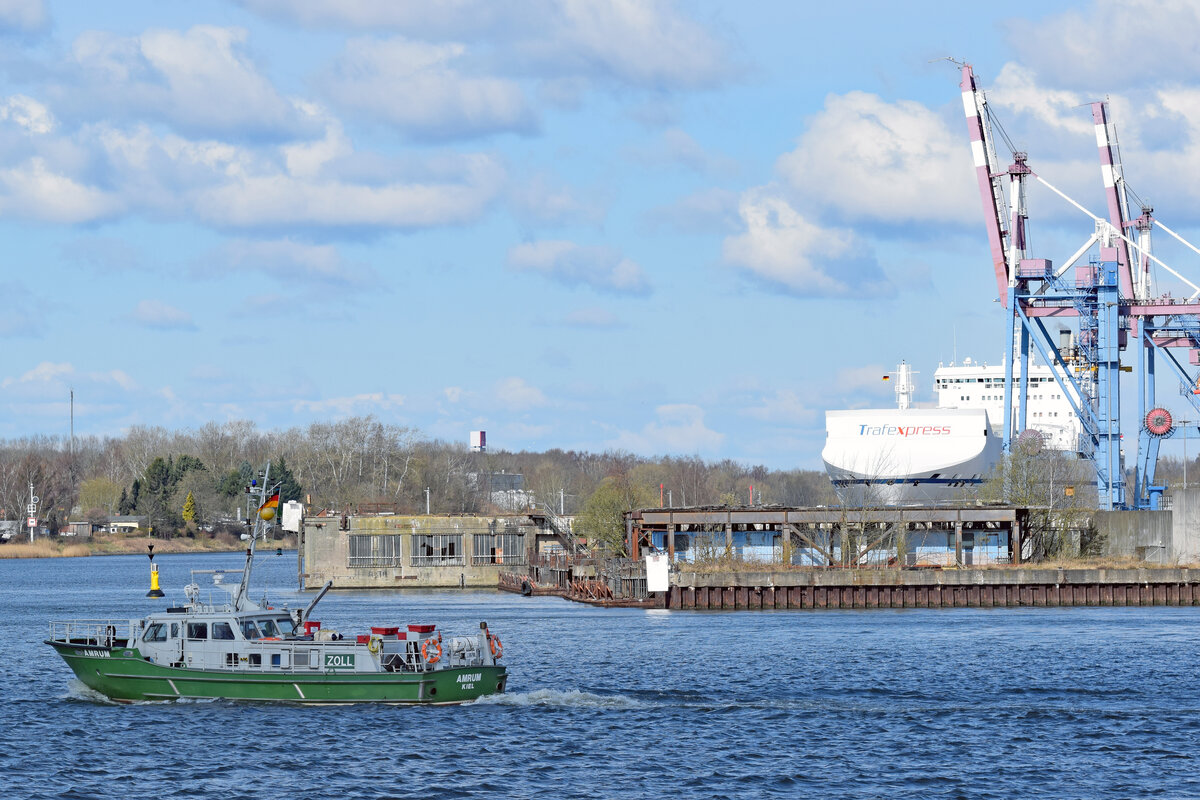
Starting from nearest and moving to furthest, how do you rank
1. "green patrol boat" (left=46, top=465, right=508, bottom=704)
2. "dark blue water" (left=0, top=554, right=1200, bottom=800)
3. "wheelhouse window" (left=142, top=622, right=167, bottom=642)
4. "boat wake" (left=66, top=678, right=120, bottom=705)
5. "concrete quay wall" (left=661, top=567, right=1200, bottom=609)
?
"dark blue water" (left=0, top=554, right=1200, bottom=800), "green patrol boat" (left=46, top=465, right=508, bottom=704), "wheelhouse window" (left=142, top=622, right=167, bottom=642), "boat wake" (left=66, top=678, right=120, bottom=705), "concrete quay wall" (left=661, top=567, right=1200, bottom=609)

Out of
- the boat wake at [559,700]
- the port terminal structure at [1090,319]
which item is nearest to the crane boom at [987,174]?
the port terminal structure at [1090,319]

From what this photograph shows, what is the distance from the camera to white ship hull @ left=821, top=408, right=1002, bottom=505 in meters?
122

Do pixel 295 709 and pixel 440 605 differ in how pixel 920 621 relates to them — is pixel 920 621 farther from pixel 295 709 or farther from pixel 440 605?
pixel 295 709

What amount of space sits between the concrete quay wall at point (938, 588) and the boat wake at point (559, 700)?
39916mm

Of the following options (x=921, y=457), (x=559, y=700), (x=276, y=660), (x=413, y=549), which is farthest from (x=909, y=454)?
(x=276, y=660)

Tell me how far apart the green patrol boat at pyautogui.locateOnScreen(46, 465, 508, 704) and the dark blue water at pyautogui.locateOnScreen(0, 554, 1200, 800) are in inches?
28.7

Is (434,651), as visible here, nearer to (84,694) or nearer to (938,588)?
(84,694)

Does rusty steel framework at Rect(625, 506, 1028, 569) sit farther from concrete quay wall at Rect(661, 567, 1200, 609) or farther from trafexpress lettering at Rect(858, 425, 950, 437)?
trafexpress lettering at Rect(858, 425, 950, 437)

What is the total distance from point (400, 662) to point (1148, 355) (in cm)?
8205

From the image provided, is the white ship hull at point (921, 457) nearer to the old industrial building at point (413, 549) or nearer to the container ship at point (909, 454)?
the container ship at point (909, 454)

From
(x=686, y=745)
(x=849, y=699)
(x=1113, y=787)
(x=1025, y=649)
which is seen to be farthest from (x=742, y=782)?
(x=1025, y=649)

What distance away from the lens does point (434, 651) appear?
4469cm

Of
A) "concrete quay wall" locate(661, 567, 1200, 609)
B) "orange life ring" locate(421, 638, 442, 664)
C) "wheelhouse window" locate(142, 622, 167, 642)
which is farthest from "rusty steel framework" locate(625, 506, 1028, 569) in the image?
"wheelhouse window" locate(142, 622, 167, 642)

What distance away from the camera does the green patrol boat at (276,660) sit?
44.3m
